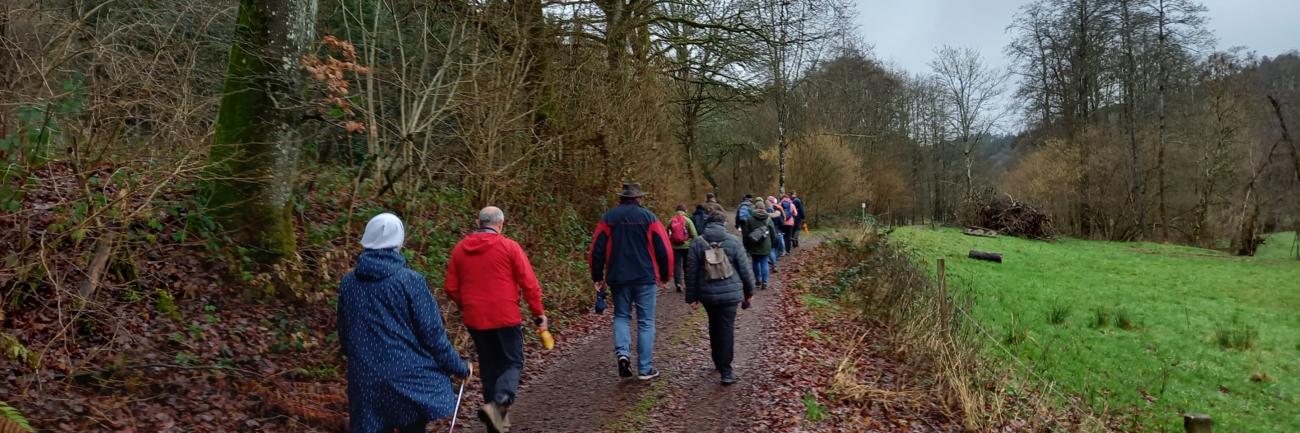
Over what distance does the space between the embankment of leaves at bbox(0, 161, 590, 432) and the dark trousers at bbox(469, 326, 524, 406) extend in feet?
3.86

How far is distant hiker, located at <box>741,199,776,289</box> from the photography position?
11.6m

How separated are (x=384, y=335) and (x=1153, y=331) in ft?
46.0

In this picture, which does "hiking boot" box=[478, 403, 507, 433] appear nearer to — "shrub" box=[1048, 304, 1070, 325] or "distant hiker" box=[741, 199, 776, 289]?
"distant hiker" box=[741, 199, 776, 289]

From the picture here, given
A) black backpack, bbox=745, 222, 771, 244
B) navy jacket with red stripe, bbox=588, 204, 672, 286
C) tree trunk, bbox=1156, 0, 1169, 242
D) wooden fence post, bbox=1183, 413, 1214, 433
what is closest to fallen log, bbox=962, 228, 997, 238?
tree trunk, bbox=1156, 0, 1169, 242

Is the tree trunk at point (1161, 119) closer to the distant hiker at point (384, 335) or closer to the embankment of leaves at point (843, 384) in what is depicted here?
the embankment of leaves at point (843, 384)

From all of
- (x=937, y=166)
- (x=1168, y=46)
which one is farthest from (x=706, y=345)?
(x=937, y=166)

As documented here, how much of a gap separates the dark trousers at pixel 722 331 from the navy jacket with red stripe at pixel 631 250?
1.89 ft

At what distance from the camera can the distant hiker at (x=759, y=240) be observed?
11570 mm

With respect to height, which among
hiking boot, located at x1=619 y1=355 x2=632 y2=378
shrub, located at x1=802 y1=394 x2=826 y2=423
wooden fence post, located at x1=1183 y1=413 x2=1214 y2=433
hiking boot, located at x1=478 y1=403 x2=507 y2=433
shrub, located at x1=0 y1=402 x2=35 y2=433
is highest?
shrub, located at x1=0 y1=402 x2=35 y2=433

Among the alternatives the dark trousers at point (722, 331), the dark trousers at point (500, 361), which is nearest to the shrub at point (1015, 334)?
the dark trousers at point (722, 331)

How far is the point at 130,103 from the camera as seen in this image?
5.19m

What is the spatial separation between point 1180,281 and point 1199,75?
17.5 m

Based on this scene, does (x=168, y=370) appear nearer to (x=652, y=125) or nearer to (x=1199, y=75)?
(x=652, y=125)

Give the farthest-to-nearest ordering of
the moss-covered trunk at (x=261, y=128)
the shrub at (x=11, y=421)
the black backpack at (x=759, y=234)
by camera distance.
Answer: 1. the black backpack at (x=759, y=234)
2. the moss-covered trunk at (x=261, y=128)
3. the shrub at (x=11, y=421)
